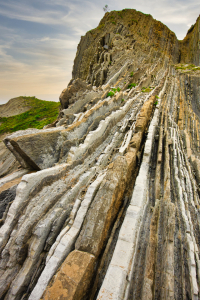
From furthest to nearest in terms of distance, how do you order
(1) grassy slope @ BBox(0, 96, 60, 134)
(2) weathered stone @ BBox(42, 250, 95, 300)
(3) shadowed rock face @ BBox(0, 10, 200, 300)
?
(1) grassy slope @ BBox(0, 96, 60, 134)
(3) shadowed rock face @ BBox(0, 10, 200, 300)
(2) weathered stone @ BBox(42, 250, 95, 300)

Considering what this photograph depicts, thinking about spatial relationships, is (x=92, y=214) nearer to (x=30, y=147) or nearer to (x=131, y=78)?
(x=30, y=147)

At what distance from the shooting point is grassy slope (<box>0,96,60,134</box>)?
26.2 m

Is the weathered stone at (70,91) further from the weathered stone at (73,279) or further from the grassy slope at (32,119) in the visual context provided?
the grassy slope at (32,119)

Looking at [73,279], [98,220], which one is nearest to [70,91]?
[98,220]

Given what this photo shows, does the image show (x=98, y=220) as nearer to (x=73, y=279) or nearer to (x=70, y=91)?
(x=73, y=279)

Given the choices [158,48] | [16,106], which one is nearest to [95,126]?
[158,48]

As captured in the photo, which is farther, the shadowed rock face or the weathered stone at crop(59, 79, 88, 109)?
the weathered stone at crop(59, 79, 88, 109)

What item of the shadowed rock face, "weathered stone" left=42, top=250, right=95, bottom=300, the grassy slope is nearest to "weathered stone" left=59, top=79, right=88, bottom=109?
the shadowed rock face

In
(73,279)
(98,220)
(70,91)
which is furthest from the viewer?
(70,91)

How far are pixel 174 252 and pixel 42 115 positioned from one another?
3292cm

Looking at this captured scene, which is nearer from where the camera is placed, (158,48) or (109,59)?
(109,59)

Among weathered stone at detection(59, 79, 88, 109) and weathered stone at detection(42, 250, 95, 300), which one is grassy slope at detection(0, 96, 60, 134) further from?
weathered stone at detection(42, 250, 95, 300)

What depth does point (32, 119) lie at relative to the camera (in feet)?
95.8

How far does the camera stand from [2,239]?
12.0ft
